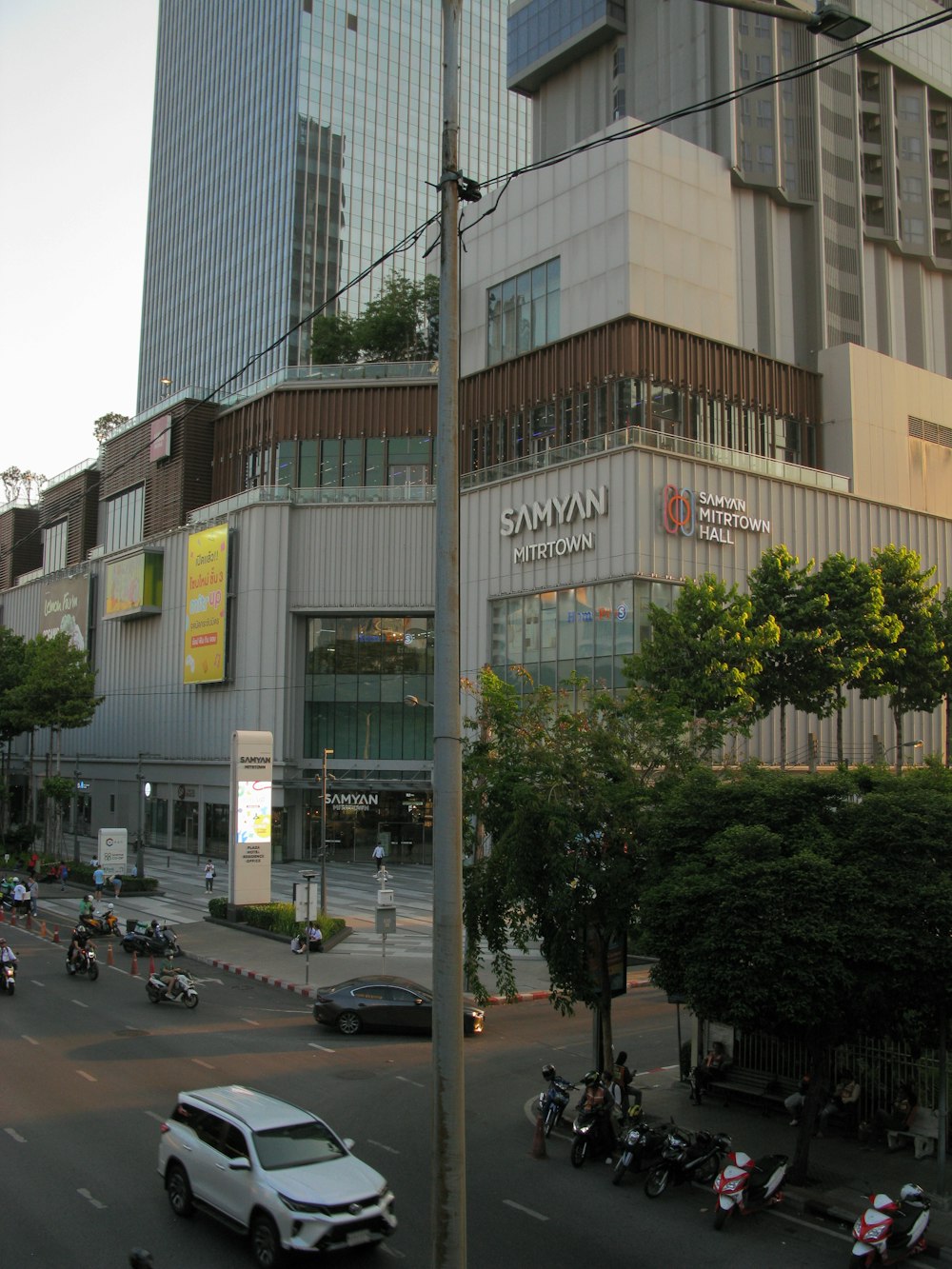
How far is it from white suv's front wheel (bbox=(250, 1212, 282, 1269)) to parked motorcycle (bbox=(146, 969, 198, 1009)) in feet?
51.3

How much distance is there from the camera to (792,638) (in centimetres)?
3803

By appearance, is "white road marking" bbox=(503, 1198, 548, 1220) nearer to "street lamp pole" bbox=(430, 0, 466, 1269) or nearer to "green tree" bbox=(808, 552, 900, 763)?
"street lamp pole" bbox=(430, 0, 466, 1269)

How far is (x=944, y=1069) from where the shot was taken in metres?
15.7

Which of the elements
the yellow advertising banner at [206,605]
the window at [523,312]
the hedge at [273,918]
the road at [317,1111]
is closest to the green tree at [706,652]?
the road at [317,1111]

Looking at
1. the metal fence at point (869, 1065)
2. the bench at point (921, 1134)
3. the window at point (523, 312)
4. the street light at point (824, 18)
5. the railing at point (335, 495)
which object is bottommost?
the bench at point (921, 1134)

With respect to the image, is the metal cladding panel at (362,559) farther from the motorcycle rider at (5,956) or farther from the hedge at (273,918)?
the motorcycle rider at (5,956)

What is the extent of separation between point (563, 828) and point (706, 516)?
3502 centimetres

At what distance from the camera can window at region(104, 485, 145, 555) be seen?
77.6 m

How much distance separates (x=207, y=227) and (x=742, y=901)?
157 metres

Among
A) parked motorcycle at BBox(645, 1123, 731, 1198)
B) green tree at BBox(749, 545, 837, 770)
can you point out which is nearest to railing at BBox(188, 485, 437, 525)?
green tree at BBox(749, 545, 837, 770)

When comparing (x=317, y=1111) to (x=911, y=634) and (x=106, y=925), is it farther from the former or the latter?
(x=911, y=634)

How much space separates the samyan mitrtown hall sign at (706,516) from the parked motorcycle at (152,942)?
27.3 metres

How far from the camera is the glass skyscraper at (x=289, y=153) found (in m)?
137

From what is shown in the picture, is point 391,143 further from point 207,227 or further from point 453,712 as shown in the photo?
point 453,712
